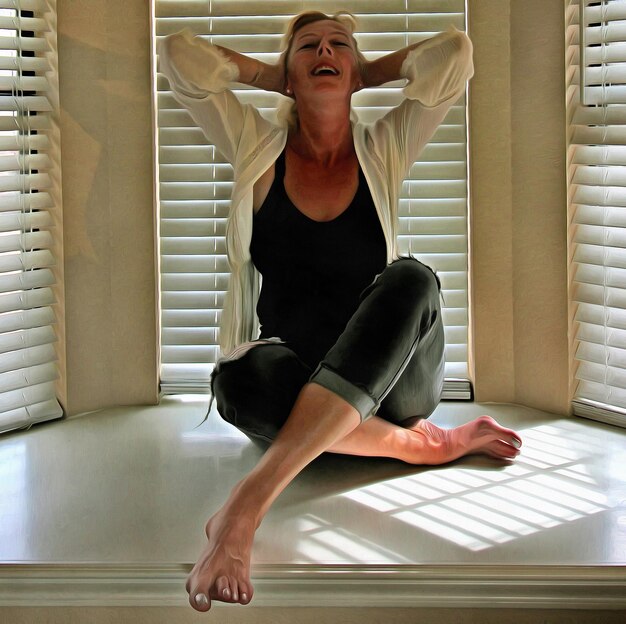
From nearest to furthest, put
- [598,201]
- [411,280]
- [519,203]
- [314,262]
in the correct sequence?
[411,280]
[314,262]
[598,201]
[519,203]

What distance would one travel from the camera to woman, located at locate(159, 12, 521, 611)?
1572mm

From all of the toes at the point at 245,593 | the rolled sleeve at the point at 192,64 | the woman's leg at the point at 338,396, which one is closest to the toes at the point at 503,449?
the woman's leg at the point at 338,396

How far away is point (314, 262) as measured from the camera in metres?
1.77

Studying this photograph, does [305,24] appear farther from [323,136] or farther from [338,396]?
[338,396]

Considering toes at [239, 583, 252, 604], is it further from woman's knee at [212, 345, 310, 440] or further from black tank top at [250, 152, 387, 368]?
black tank top at [250, 152, 387, 368]

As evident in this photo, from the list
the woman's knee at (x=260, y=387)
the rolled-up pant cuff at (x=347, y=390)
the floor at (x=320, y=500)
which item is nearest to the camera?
the floor at (x=320, y=500)

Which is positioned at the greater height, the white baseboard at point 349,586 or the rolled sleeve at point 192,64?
the rolled sleeve at point 192,64

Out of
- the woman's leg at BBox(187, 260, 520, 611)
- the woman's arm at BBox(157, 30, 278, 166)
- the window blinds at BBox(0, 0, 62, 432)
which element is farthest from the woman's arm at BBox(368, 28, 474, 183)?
the window blinds at BBox(0, 0, 62, 432)

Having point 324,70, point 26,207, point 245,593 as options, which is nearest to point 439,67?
point 324,70

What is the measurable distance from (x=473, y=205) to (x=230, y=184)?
609 millimetres

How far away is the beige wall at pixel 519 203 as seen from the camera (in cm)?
199

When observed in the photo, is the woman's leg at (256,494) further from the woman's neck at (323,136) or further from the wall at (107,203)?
the wall at (107,203)

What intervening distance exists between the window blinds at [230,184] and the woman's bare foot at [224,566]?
2.92ft

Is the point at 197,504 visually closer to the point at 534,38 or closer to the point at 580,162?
the point at 580,162
